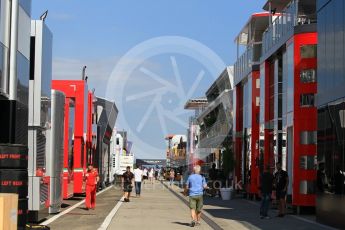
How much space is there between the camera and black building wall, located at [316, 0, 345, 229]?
718 inches

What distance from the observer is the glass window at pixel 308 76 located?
24.7 meters

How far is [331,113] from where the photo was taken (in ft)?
63.8

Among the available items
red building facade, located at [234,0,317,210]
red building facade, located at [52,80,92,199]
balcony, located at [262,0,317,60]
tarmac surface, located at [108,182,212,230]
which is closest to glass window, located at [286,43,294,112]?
red building facade, located at [234,0,317,210]

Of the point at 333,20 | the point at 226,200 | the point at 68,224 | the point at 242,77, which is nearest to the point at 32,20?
the point at 68,224

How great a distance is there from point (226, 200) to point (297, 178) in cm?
1038

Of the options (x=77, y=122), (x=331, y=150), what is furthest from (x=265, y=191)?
(x=77, y=122)

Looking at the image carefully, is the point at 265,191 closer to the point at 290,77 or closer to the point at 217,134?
the point at 290,77

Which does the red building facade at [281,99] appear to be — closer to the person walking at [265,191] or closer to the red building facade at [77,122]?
the person walking at [265,191]

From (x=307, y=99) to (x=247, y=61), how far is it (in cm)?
1368

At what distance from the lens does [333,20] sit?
19.2 metres

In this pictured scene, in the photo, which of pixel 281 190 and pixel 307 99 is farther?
pixel 307 99

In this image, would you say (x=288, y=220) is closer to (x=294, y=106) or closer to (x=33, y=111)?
(x=294, y=106)

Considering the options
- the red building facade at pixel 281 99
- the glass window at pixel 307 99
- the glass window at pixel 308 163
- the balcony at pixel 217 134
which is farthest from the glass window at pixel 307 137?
the balcony at pixel 217 134

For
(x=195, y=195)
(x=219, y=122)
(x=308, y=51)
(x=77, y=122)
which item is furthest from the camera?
(x=219, y=122)
